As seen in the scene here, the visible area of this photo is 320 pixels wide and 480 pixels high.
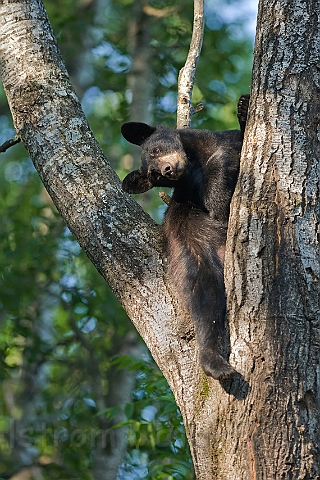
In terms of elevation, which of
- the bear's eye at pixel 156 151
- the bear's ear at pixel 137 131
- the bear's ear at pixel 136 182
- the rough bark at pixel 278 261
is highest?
the bear's ear at pixel 137 131

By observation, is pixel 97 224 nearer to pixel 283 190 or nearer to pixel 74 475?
pixel 283 190

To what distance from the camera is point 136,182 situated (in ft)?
17.7

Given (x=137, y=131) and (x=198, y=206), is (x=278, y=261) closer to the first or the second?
(x=198, y=206)

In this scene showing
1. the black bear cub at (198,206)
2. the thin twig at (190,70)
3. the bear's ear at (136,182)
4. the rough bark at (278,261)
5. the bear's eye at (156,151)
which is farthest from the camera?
the bear's eye at (156,151)

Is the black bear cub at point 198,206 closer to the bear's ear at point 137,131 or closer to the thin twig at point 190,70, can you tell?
the bear's ear at point 137,131

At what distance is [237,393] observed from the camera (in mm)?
3186

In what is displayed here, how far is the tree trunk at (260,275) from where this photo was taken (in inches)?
121

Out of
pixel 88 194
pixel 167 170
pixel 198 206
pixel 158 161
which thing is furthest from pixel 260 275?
pixel 158 161

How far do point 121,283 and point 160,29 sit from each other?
996 cm

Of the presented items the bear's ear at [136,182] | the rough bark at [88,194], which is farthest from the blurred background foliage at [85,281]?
the rough bark at [88,194]

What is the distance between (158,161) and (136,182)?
0.89 ft

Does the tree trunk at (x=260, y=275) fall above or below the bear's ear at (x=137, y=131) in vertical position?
below

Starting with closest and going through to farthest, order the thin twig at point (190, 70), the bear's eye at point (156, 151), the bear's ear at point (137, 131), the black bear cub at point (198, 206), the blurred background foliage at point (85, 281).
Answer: the black bear cub at point (198, 206), the thin twig at point (190, 70), the bear's eye at point (156, 151), the bear's ear at point (137, 131), the blurred background foliage at point (85, 281)

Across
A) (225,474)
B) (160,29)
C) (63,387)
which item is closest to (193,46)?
(225,474)
